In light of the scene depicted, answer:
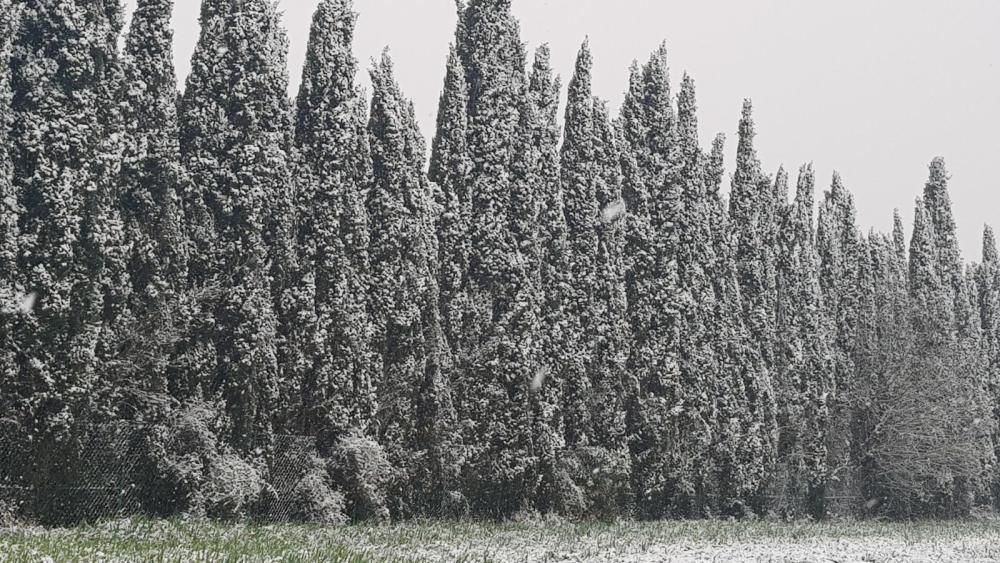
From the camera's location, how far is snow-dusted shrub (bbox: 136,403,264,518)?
17438 mm

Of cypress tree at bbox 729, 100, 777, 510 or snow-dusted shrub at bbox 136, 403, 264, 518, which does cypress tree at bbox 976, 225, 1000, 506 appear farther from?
snow-dusted shrub at bbox 136, 403, 264, 518

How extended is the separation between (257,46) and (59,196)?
5974mm

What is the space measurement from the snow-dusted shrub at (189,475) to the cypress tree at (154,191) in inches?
32.7

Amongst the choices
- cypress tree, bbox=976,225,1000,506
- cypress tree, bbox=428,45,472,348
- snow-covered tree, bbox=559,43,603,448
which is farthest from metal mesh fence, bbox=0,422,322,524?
cypress tree, bbox=976,225,1000,506

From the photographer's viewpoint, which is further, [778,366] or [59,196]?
[778,366]

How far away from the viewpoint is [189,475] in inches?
687

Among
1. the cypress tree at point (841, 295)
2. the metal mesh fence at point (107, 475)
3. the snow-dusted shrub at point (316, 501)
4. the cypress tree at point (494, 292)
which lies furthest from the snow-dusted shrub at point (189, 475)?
the cypress tree at point (841, 295)

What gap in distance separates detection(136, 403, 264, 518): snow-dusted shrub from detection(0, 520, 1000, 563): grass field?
0.70 m

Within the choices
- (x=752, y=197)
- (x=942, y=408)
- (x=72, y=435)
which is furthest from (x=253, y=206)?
(x=942, y=408)

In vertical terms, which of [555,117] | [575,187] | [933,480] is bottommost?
[933,480]

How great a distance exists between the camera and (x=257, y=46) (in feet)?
66.3

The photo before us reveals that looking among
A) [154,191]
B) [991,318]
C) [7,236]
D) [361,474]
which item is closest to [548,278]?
[361,474]

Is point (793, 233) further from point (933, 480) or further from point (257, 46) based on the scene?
Answer: point (257, 46)

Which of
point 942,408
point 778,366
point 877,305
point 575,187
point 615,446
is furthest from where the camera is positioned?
point 877,305
